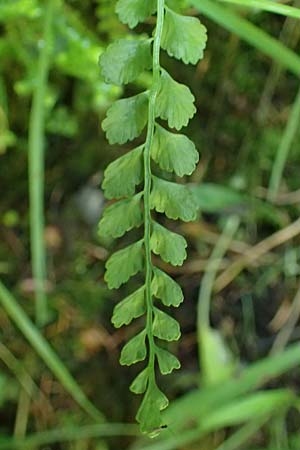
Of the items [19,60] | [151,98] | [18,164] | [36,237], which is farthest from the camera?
[18,164]

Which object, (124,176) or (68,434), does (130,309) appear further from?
(68,434)

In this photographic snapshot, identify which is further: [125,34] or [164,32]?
[125,34]

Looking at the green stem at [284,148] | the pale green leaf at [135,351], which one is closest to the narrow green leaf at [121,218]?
the pale green leaf at [135,351]

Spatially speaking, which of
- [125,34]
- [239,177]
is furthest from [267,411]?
[125,34]

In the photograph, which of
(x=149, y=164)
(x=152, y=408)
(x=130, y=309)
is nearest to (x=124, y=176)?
(x=149, y=164)

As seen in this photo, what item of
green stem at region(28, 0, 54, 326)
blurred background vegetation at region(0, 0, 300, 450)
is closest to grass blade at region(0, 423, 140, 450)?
blurred background vegetation at region(0, 0, 300, 450)

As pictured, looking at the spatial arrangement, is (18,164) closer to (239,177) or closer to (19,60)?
(19,60)

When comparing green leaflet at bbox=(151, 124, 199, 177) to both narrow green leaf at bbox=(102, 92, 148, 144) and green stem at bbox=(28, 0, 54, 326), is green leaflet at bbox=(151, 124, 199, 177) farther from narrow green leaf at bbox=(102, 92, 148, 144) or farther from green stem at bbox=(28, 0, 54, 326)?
green stem at bbox=(28, 0, 54, 326)
